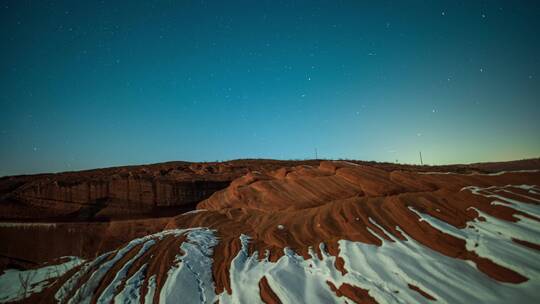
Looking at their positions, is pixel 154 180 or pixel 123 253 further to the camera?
pixel 154 180

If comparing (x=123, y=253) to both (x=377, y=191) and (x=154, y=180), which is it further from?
(x=154, y=180)

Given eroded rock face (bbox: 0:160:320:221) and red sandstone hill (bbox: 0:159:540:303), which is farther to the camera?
eroded rock face (bbox: 0:160:320:221)

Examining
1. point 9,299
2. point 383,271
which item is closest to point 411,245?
point 383,271

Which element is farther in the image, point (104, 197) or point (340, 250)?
point (104, 197)

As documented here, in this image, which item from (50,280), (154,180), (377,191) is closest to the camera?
(50,280)

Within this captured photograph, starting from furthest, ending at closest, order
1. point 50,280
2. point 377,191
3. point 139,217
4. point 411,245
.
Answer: point 139,217 → point 377,191 → point 50,280 → point 411,245

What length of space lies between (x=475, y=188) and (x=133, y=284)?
6.70m

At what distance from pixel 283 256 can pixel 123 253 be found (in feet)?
10.7

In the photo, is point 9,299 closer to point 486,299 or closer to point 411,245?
point 411,245

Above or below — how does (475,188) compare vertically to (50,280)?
above

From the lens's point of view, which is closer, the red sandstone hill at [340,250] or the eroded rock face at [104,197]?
the red sandstone hill at [340,250]

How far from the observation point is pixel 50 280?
573 cm

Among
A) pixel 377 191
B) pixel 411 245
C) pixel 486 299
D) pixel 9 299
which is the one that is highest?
pixel 377 191

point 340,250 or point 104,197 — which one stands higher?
point 104,197
